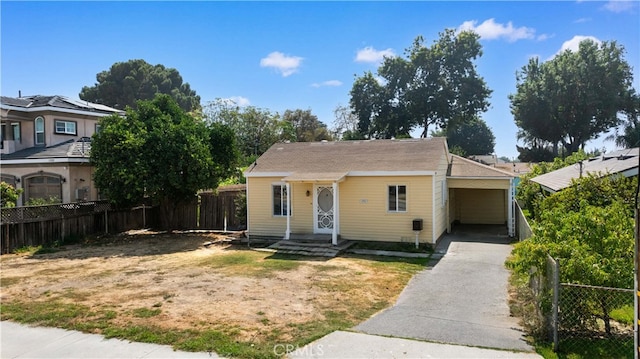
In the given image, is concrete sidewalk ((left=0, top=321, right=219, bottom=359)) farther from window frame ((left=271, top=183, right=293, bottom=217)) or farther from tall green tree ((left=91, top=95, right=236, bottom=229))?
window frame ((left=271, top=183, right=293, bottom=217))

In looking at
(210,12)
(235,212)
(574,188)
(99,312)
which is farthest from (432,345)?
(235,212)

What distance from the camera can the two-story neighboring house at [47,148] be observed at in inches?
777

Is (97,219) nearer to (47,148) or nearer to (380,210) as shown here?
(47,148)

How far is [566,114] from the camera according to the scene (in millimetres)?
42719

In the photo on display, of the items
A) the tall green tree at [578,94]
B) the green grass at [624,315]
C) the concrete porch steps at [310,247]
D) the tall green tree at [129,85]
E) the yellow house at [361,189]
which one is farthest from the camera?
the tall green tree at [129,85]

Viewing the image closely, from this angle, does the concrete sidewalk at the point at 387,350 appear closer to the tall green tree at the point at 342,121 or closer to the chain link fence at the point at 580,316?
the chain link fence at the point at 580,316

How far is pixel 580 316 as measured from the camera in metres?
6.13

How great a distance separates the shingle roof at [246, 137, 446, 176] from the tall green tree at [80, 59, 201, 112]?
36.7 meters

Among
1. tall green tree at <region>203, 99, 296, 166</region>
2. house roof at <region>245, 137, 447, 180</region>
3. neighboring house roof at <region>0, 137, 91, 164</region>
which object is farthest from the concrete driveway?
tall green tree at <region>203, 99, 296, 166</region>

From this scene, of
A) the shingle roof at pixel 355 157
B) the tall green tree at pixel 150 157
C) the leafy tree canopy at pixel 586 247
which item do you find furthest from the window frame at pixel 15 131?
the leafy tree canopy at pixel 586 247

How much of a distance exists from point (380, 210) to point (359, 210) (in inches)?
32.0

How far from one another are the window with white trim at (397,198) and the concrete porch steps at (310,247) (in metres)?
2.06

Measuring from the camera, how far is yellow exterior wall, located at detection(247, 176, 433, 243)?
14.7 meters

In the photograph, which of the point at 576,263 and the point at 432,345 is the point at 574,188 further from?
the point at 432,345
